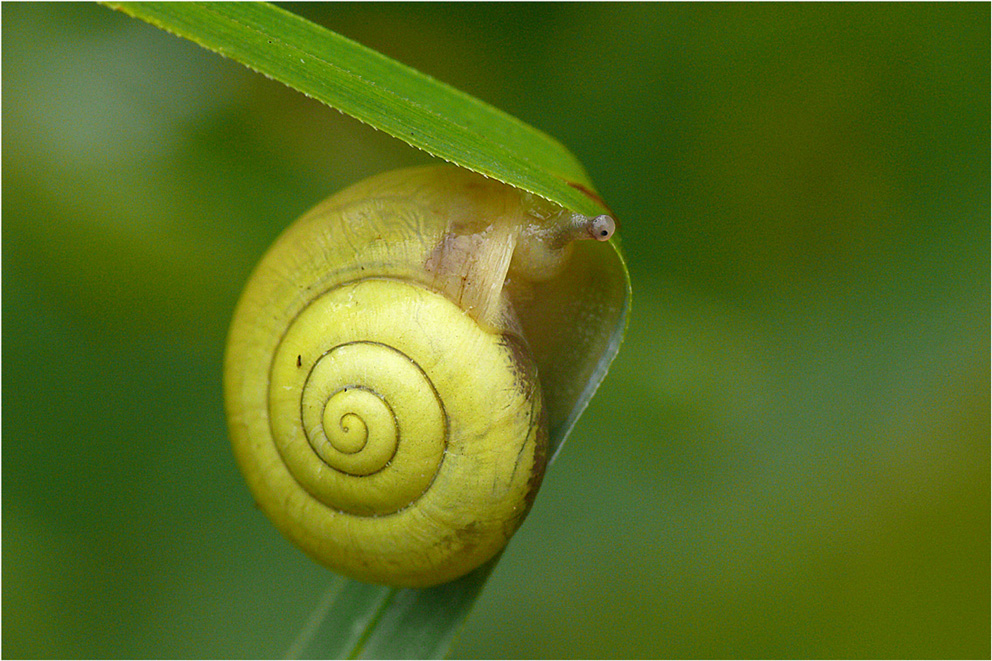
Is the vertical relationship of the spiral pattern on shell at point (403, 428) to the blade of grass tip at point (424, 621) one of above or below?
above

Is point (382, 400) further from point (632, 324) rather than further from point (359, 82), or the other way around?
point (632, 324)

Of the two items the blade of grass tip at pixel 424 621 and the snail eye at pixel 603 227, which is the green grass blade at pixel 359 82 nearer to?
the snail eye at pixel 603 227

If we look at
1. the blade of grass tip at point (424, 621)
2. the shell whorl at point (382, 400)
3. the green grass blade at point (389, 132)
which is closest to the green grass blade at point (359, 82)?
the green grass blade at point (389, 132)

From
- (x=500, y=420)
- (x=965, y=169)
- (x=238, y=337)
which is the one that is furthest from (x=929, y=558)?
(x=238, y=337)

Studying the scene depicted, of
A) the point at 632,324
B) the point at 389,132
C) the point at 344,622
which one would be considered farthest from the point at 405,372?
the point at 632,324

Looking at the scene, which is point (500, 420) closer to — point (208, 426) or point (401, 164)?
point (401, 164)

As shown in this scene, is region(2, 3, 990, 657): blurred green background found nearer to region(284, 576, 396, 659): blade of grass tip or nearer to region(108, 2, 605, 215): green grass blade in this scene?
region(284, 576, 396, 659): blade of grass tip

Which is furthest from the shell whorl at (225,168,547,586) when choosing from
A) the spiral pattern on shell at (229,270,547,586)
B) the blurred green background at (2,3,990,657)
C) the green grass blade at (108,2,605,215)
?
the blurred green background at (2,3,990,657)
